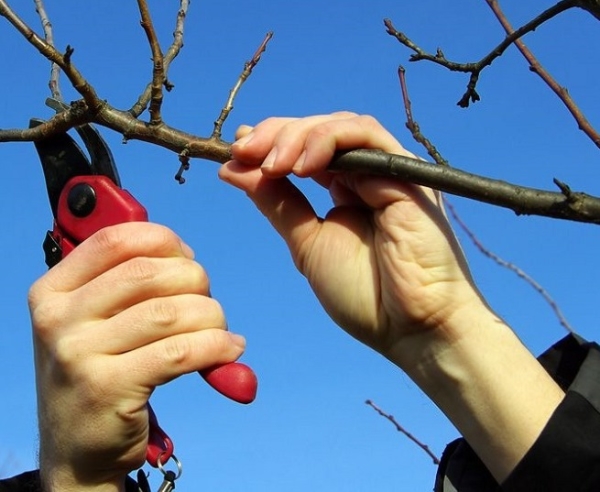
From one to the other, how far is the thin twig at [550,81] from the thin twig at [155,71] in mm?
846

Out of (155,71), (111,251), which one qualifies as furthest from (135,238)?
(155,71)

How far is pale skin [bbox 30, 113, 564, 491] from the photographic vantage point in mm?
1696

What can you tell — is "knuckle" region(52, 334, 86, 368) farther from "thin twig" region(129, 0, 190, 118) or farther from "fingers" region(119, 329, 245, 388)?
"thin twig" region(129, 0, 190, 118)

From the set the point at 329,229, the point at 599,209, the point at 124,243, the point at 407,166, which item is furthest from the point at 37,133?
the point at 599,209

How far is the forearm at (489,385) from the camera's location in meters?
1.93

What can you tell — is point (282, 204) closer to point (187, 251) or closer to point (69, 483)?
point (187, 251)

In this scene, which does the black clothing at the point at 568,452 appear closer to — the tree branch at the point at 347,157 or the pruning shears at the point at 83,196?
the tree branch at the point at 347,157

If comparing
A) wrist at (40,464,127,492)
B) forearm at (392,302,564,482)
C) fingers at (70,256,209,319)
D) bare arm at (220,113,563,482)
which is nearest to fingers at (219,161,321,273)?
bare arm at (220,113,563,482)

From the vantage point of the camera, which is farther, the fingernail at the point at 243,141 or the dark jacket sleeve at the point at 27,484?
the dark jacket sleeve at the point at 27,484

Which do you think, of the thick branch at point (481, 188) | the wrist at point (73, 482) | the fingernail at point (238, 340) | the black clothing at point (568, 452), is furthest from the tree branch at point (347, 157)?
the wrist at point (73, 482)

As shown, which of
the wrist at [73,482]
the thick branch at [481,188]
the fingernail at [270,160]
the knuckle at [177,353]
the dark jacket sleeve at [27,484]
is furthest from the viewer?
the dark jacket sleeve at [27,484]

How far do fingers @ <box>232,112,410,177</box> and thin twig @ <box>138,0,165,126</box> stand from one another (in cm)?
20

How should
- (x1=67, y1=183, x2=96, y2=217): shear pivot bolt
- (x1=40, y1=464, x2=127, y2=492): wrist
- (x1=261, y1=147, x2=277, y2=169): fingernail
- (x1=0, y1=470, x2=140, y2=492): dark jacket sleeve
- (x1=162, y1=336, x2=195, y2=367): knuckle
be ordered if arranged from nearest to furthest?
(x1=162, y1=336, x2=195, y2=367): knuckle
(x1=261, y1=147, x2=277, y2=169): fingernail
(x1=40, y1=464, x2=127, y2=492): wrist
(x1=67, y1=183, x2=96, y2=217): shear pivot bolt
(x1=0, y1=470, x2=140, y2=492): dark jacket sleeve

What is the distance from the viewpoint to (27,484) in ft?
7.32
